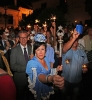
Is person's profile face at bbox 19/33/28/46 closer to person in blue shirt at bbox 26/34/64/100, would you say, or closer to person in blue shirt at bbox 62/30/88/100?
person in blue shirt at bbox 62/30/88/100

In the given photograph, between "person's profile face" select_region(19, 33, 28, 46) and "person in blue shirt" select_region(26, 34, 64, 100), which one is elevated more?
"person's profile face" select_region(19, 33, 28, 46)

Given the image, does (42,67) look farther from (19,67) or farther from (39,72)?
(19,67)

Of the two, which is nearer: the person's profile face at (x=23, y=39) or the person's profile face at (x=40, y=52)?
the person's profile face at (x=40, y=52)

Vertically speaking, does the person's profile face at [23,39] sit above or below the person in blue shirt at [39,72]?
above

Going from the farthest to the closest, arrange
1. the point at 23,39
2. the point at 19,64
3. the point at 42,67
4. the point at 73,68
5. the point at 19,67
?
the point at 23,39
the point at 19,64
the point at 19,67
the point at 73,68
the point at 42,67

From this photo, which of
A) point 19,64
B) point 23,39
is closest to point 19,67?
point 19,64

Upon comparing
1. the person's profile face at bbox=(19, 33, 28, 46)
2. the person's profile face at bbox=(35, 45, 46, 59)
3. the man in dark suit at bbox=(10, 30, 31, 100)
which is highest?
the person's profile face at bbox=(19, 33, 28, 46)

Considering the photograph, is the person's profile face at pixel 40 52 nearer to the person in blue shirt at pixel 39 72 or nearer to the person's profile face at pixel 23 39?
the person in blue shirt at pixel 39 72

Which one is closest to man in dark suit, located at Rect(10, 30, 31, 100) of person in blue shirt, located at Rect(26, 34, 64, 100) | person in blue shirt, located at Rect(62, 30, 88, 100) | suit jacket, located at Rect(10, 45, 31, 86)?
suit jacket, located at Rect(10, 45, 31, 86)

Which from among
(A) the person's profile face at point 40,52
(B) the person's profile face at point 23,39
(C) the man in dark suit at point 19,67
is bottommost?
(C) the man in dark suit at point 19,67

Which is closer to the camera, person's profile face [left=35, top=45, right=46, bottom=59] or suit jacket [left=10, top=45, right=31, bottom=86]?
person's profile face [left=35, top=45, right=46, bottom=59]

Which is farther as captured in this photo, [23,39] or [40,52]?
[23,39]

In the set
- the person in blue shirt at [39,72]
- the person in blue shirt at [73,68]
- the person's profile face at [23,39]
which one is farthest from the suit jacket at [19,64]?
the person in blue shirt at [39,72]

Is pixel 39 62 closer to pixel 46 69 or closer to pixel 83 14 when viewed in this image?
pixel 46 69
